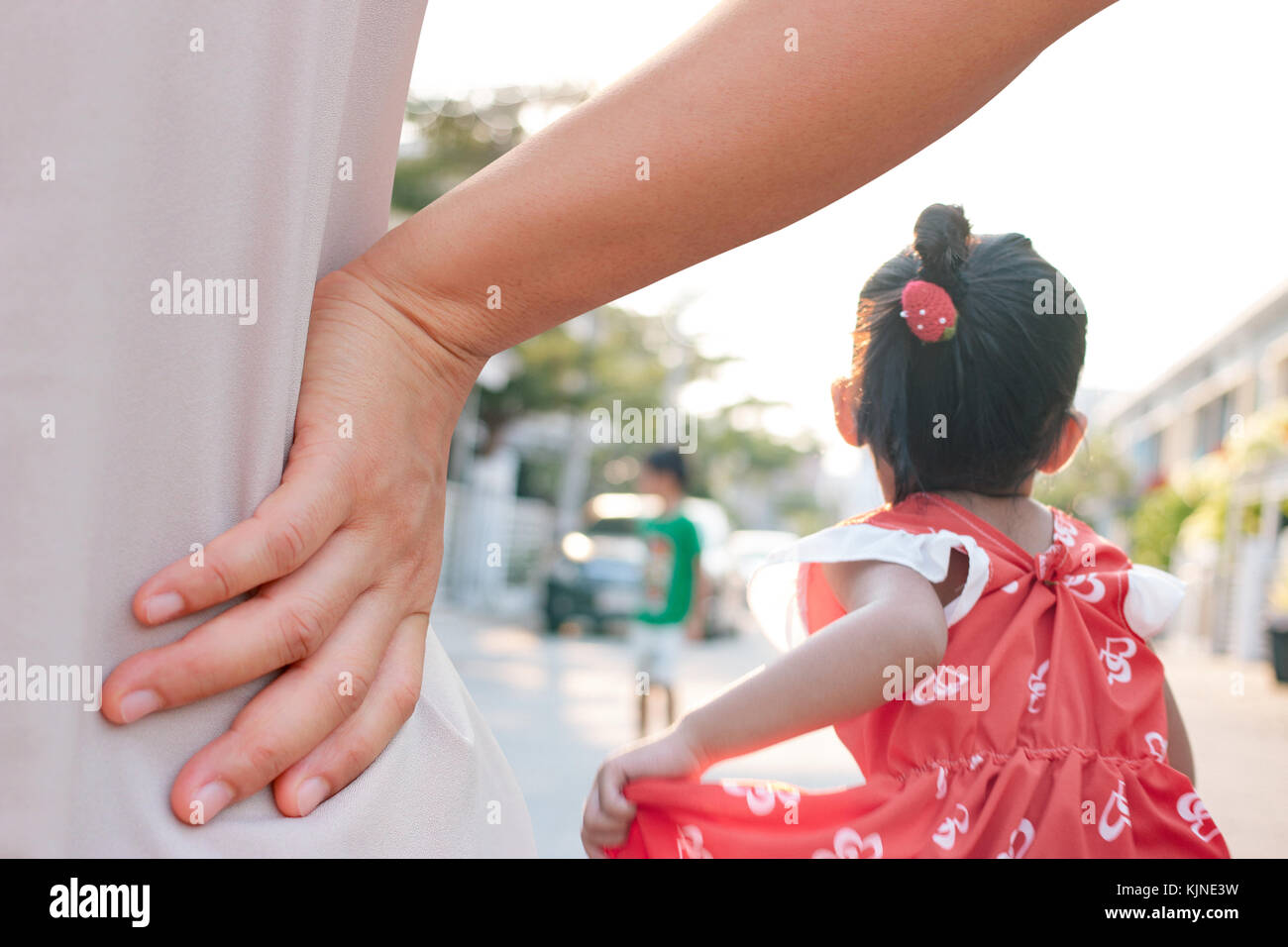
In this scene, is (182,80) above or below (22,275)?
above

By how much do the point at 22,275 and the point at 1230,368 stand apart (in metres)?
24.4

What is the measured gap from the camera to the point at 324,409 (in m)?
0.81

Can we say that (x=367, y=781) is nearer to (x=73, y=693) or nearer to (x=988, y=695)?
(x=73, y=693)

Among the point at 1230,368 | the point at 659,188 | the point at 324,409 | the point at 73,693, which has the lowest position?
the point at 73,693

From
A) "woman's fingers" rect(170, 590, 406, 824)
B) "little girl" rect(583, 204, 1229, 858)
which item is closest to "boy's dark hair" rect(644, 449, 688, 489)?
"little girl" rect(583, 204, 1229, 858)

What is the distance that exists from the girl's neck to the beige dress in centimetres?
92

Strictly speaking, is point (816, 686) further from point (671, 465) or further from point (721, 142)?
point (671, 465)

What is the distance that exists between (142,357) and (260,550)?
0.16 meters

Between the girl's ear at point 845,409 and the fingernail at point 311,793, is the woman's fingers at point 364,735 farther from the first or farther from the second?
the girl's ear at point 845,409

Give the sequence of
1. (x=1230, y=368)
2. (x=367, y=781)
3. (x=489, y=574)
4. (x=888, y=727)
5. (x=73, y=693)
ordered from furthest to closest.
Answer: (x=1230, y=368) → (x=489, y=574) → (x=888, y=727) → (x=367, y=781) → (x=73, y=693)

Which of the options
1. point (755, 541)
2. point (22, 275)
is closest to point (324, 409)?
point (22, 275)

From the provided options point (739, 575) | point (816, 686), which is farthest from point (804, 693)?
point (739, 575)

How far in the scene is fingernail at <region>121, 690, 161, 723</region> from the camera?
2.26 feet

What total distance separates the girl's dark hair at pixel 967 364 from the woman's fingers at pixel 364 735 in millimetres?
810
